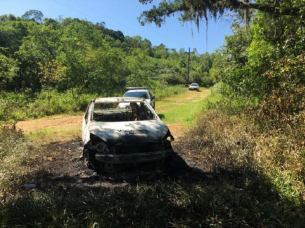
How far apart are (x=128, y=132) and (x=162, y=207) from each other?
170 centimetres

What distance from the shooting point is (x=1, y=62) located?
1705 centimetres

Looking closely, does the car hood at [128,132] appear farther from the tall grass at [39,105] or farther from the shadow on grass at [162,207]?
the tall grass at [39,105]

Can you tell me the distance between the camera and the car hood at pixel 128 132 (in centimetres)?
416

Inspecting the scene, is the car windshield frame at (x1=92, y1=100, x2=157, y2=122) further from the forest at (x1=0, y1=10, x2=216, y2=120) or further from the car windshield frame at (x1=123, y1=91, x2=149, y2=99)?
the forest at (x1=0, y1=10, x2=216, y2=120)

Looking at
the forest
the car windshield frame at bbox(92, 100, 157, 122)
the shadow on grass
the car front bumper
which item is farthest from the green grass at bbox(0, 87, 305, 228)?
the forest

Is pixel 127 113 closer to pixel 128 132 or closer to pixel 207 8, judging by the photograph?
pixel 128 132

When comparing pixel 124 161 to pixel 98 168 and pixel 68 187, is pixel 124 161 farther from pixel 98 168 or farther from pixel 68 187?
pixel 68 187

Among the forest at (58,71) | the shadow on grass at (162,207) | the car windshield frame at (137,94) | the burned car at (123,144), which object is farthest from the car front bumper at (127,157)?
the forest at (58,71)

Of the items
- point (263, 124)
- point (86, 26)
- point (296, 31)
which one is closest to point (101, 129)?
point (263, 124)

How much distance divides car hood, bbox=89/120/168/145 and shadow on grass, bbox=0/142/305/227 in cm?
89

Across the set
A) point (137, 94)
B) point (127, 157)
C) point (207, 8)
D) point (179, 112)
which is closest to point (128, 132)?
point (127, 157)

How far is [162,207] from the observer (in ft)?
9.86

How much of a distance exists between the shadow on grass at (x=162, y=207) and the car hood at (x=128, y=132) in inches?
35.2

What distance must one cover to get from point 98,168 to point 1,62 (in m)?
16.9
